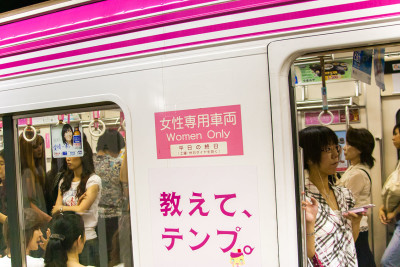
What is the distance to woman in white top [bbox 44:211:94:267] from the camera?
7.82 ft

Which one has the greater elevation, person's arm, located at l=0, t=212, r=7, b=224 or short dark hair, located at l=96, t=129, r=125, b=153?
short dark hair, located at l=96, t=129, r=125, b=153

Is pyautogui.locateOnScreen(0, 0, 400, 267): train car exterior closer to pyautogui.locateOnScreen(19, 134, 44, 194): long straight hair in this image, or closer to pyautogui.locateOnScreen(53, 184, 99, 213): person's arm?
pyautogui.locateOnScreen(53, 184, 99, 213): person's arm

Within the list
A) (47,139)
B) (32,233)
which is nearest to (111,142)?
(47,139)

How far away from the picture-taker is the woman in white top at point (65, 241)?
238cm

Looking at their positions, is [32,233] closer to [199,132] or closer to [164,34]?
[199,132]

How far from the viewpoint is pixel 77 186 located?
238cm

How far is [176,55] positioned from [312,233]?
1.22 metres

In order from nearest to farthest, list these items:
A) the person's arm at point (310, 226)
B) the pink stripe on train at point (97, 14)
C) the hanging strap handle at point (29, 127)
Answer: the pink stripe on train at point (97, 14) → the person's arm at point (310, 226) → the hanging strap handle at point (29, 127)

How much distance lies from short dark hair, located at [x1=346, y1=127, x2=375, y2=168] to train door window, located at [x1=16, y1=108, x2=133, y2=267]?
2704 mm

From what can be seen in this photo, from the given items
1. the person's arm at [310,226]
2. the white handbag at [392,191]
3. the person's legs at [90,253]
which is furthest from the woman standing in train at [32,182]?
the white handbag at [392,191]

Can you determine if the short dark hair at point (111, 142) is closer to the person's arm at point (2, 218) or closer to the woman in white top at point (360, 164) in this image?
the person's arm at point (2, 218)

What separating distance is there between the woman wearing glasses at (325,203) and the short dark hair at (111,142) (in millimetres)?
1135

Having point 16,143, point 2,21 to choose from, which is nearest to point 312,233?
point 16,143

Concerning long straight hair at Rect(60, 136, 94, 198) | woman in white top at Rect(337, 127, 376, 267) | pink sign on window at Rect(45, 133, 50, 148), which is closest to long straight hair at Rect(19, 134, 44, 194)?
pink sign on window at Rect(45, 133, 50, 148)
